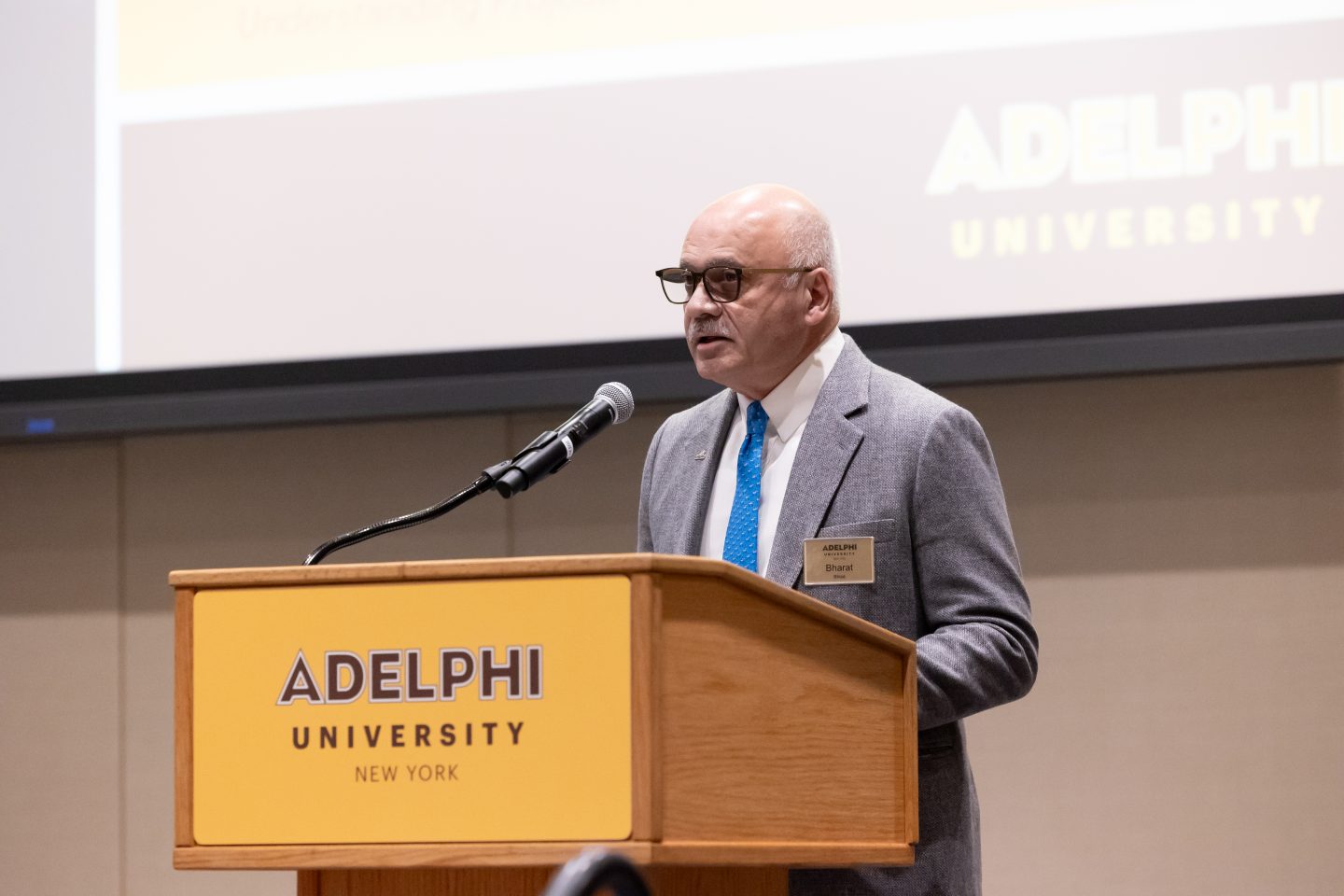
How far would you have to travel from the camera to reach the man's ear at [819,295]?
7.02ft

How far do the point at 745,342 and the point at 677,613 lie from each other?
791 mm

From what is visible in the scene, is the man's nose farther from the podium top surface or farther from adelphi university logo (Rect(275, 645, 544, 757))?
adelphi university logo (Rect(275, 645, 544, 757))

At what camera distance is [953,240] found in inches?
124

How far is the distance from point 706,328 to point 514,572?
0.82 metres

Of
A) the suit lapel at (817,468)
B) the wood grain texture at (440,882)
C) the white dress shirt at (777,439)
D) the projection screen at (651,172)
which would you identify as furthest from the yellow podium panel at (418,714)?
the projection screen at (651,172)

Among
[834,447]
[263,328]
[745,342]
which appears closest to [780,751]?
[834,447]

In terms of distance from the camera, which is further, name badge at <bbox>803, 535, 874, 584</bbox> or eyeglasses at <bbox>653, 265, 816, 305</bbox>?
eyeglasses at <bbox>653, 265, 816, 305</bbox>

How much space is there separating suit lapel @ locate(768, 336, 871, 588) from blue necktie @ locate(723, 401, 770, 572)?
6 cm

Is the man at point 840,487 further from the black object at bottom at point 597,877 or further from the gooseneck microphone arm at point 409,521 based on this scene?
the black object at bottom at point 597,877

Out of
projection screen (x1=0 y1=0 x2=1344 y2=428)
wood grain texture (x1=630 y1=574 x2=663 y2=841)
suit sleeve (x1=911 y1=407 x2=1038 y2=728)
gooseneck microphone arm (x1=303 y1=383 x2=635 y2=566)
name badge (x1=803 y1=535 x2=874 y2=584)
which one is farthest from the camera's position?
projection screen (x1=0 y1=0 x2=1344 y2=428)

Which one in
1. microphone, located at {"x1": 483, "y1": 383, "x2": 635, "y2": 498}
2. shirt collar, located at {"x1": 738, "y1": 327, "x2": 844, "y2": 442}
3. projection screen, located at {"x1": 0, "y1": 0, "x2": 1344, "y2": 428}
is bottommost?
microphone, located at {"x1": 483, "y1": 383, "x2": 635, "y2": 498}

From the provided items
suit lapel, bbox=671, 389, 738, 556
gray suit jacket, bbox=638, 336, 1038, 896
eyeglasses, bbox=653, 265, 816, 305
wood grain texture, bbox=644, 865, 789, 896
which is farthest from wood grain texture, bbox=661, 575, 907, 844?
eyeglasses, bbox=653, 265, 816, 305

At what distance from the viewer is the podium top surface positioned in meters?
1.33

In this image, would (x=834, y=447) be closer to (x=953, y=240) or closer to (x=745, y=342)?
(x=745, y=342)
